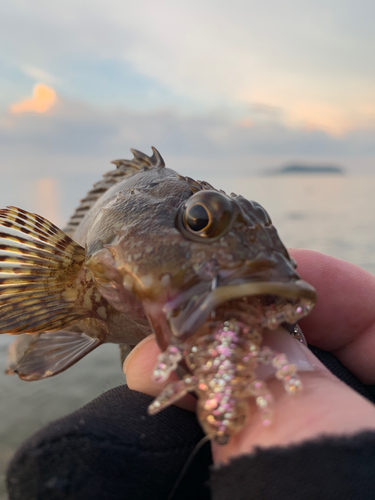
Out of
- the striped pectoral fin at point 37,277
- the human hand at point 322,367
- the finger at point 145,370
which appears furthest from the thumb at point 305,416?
the striped pectoral fin at point 37,277

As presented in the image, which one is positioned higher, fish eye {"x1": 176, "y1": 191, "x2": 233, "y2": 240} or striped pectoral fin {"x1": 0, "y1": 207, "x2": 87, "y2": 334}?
fish eye {"x1": 176, "y1": 191, "x2": 233, "y2": 240}

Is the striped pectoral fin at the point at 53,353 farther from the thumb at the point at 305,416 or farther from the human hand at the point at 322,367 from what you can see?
the thumb at the point at 305,416

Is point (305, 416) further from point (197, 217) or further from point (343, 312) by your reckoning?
point (343, 312)

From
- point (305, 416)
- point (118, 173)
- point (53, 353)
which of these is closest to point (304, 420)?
point (305, 416)

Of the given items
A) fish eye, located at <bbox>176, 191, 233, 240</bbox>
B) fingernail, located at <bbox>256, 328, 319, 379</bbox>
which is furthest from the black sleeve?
fish eye, located at <bbox>176, 191, 233, 240</bbox>

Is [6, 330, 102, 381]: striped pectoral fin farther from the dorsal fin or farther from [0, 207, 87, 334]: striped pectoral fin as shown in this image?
the dorsal fin
